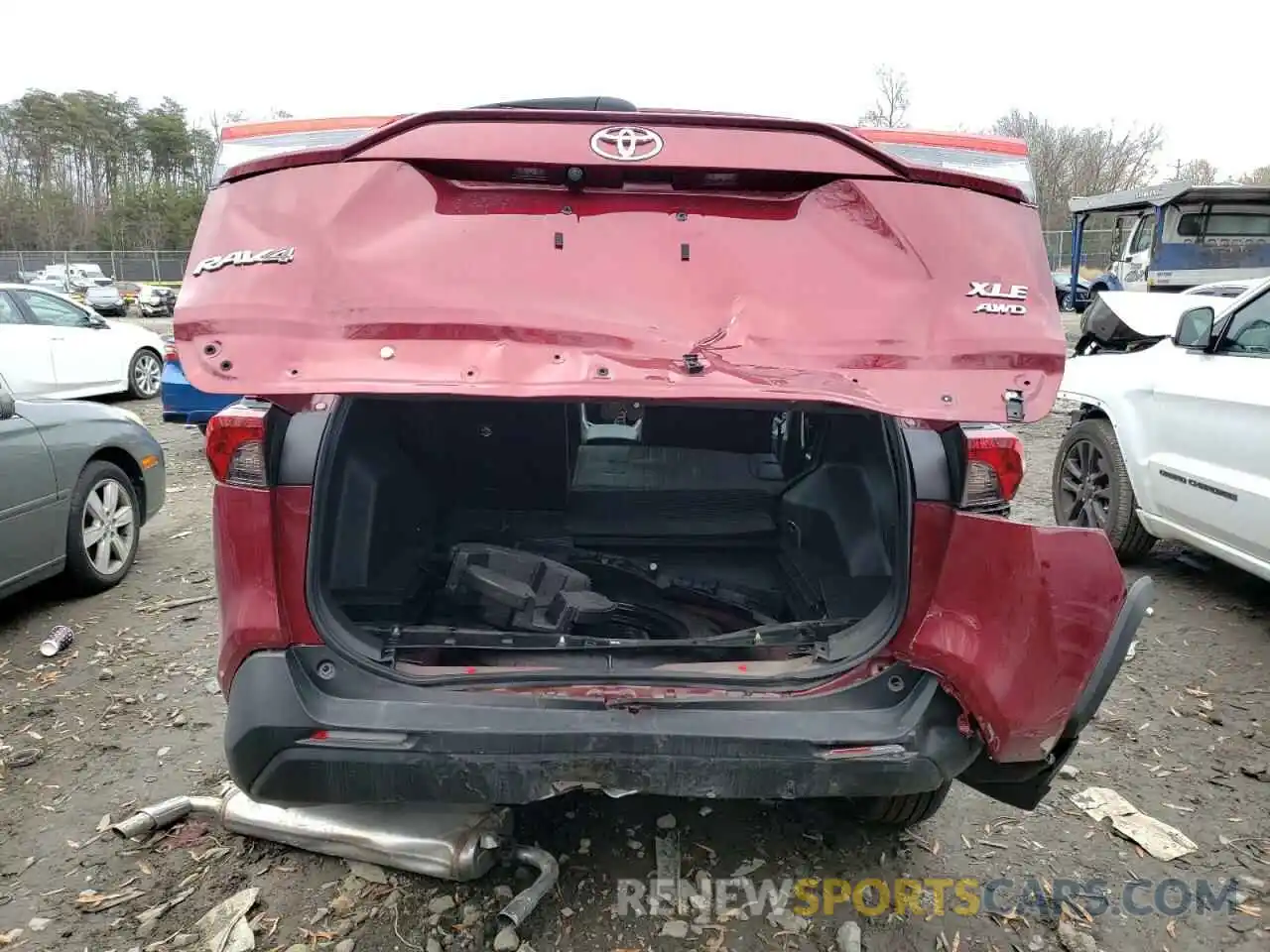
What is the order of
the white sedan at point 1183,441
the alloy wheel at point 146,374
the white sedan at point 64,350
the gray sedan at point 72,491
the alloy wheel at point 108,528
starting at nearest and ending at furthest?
the white sedan at point 1183,441, the gray sedan at point 72,491, the alloy wheel at point 108,528, the white sedan at point 64,350, the alloy wheel at point 146,374

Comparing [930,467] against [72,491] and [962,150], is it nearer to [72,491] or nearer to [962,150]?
[962,150]

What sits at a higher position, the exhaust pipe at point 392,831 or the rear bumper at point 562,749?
the rear bumper at point 562,749

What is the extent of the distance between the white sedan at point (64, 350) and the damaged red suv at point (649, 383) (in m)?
9.49

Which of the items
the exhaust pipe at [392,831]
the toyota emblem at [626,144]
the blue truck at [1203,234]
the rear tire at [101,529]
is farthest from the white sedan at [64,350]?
the blue truck at [1203,234]

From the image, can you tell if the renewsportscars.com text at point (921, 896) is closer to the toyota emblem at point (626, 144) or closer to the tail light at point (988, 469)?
the tail light at point (988, 469)

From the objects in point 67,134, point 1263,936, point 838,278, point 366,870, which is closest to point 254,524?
point 366,870

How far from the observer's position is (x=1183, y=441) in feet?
14.9

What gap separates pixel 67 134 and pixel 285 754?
2810 inches

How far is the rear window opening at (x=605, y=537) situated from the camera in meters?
2.32

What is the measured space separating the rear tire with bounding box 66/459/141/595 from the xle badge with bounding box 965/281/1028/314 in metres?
4.58

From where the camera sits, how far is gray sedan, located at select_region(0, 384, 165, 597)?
418cm

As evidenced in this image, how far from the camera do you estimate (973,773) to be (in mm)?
2219

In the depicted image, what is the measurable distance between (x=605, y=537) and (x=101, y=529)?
3.22 metres

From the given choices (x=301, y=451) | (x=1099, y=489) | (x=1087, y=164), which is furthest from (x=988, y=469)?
(x=1087, y=164)
